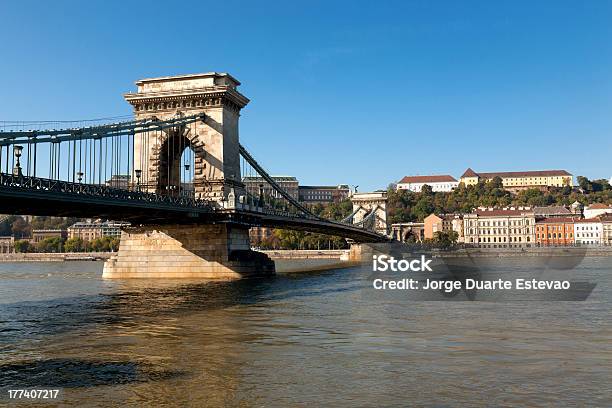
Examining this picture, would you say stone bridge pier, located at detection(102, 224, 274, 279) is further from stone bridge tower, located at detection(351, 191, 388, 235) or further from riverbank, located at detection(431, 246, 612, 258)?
stone bridge tower, located at detection(351, 191, 388, 235)

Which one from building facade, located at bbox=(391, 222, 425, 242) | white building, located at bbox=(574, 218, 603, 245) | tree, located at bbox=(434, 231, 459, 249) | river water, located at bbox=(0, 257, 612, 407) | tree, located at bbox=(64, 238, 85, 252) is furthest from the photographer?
building facade, located at bbox=(391, 222, 425, 242)

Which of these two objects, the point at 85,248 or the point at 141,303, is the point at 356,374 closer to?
the point at 141,303

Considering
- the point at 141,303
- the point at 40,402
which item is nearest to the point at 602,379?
the point at 40,402

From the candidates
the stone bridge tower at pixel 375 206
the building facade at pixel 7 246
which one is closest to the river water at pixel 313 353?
the stone bridge tower at pixel 375 206

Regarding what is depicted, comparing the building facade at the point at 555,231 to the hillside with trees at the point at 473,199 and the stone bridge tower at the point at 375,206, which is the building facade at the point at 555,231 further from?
the hillside with trees at the point at 473,199

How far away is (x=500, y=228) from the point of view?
14100cm

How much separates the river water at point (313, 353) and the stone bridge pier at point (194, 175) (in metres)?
15.6

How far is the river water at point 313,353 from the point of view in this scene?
10.8m

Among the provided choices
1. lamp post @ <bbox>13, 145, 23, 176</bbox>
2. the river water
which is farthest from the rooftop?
lamp post @ <bbox>13, 145, 23, 176</bbox>

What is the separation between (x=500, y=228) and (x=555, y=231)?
1211cm

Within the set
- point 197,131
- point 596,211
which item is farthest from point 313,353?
point 596,211

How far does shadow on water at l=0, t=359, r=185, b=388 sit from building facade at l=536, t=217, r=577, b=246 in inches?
5143

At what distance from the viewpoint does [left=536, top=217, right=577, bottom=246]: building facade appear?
132m

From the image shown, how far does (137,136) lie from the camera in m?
47.4
